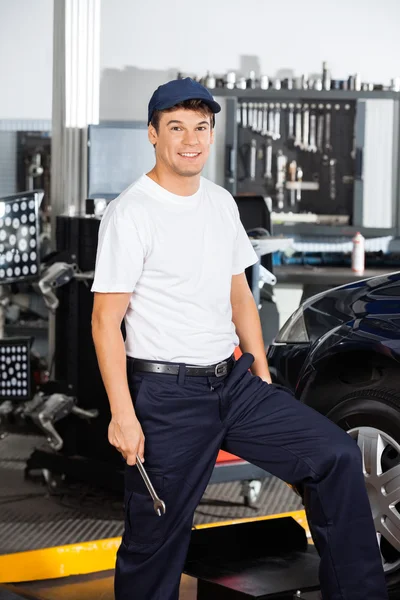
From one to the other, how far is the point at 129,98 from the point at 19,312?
2.50 m

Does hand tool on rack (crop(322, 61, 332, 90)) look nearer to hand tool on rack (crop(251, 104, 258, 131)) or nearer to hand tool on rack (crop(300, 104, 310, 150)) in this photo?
hand tool on rack (crop(300, 104, 310, 150))

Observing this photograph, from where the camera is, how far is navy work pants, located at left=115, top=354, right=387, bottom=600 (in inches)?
96.0

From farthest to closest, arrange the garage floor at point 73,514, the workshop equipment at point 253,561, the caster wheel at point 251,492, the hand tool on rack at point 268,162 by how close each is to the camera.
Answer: the hand tool on rack at point 268,162 < the caster wheel at point 251,492 < the garage floor at point 73,514 < the workshop equipment at point 253,561

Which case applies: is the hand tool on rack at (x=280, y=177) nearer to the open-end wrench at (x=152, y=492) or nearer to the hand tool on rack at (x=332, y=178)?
the hand tool on rack at (x=332, y=178)

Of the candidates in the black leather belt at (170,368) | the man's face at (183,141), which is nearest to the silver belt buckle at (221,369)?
the black leather belt at (170,368)

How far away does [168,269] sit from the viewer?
96.7 inches

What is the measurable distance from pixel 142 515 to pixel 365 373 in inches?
35.5

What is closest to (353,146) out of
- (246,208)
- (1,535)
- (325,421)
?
(246,208)

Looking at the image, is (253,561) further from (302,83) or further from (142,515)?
(302,83)

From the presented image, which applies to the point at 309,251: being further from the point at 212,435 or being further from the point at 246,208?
the point at 212,435

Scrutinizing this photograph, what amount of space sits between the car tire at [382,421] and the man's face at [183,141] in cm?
92

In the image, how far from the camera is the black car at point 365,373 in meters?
2.85

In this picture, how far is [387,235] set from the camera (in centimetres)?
739

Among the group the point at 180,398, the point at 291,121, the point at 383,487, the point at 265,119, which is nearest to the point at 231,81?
the point at 265,119
